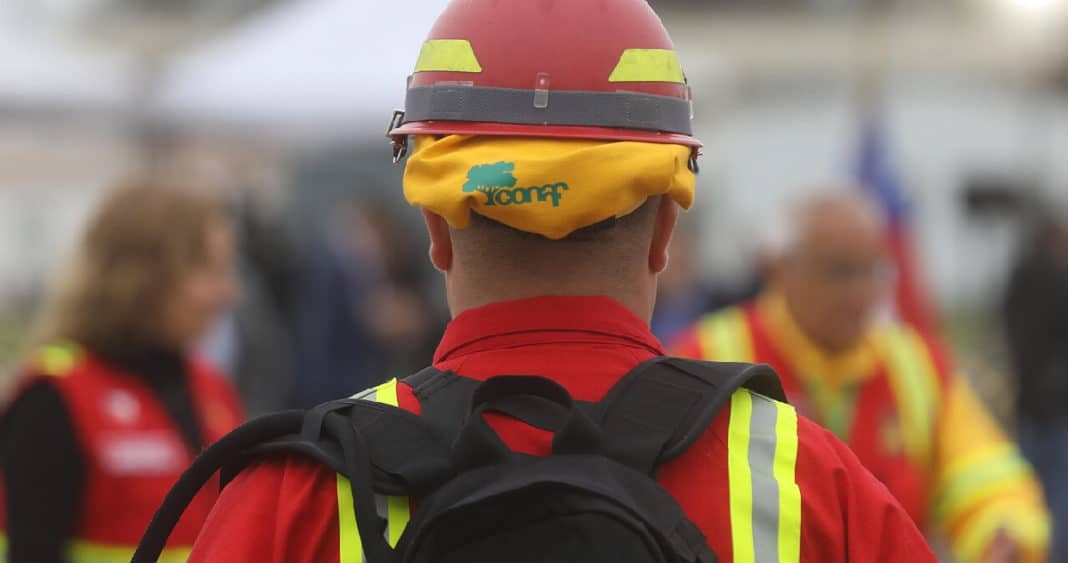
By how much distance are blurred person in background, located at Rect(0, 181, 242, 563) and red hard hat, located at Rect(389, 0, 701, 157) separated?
161cm

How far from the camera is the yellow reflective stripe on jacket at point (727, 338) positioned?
477 cm

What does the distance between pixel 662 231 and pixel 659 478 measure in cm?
33

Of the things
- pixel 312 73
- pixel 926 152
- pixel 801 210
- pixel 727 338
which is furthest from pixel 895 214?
pixel 926 152

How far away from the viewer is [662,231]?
2035 mm

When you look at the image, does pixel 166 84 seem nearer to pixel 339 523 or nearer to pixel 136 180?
pixel 136 180

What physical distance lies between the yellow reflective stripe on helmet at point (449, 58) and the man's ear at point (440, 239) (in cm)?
18

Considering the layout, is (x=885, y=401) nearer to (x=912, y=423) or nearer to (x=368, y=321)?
(x=912, y=423)

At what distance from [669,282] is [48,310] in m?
5.20

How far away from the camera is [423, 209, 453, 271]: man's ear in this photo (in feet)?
6.60

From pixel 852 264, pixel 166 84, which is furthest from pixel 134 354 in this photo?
pixel 166 84

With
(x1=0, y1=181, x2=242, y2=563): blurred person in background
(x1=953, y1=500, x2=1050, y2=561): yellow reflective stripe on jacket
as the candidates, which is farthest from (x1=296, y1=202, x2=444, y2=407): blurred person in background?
(x1=953, y1=500, x2=1050, y2=561): yellow reflective stripe on jacket

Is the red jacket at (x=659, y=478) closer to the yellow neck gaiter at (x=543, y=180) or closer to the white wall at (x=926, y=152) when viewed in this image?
the yellow neck gaiter at (x=543, y=180)

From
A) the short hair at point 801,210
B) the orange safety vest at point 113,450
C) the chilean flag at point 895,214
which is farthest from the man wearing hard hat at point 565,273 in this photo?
the chilean flag at point 895,214

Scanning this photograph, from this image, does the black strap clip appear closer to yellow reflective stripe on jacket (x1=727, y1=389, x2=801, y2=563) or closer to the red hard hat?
the red hard hat
